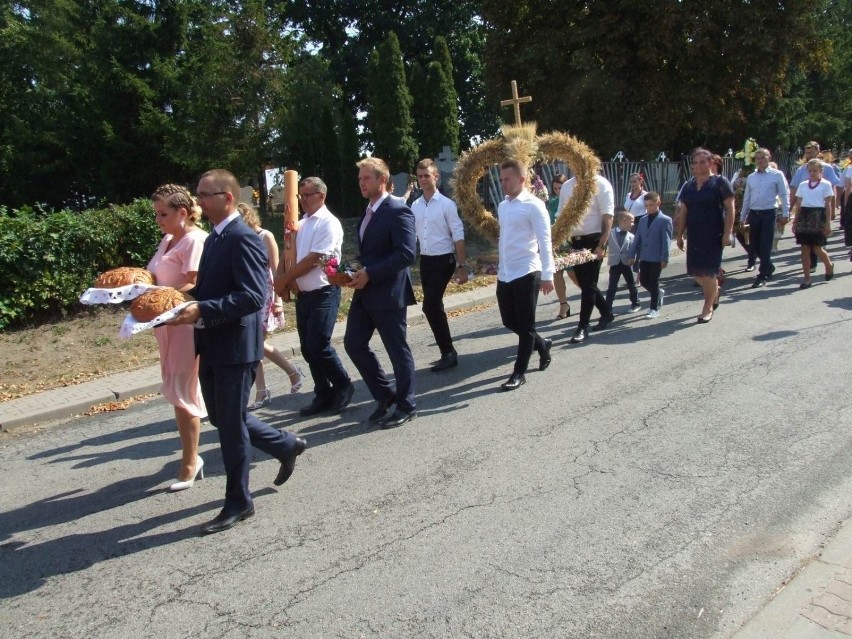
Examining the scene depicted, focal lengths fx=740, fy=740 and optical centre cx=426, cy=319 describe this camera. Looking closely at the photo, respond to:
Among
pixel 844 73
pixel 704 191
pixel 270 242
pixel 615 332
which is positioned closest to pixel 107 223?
pixel 270 242

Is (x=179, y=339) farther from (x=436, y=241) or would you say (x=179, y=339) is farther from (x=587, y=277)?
(x=587, y=277)

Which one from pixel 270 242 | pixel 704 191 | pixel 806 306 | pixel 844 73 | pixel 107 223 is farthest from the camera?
pixel 844 73

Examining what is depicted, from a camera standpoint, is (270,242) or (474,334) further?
(474,334)

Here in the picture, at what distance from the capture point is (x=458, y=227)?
22.5ft

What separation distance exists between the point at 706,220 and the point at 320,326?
4789 millimetres

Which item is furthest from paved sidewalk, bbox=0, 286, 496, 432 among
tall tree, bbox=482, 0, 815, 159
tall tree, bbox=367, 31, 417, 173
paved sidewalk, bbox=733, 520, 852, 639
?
tall tree, bbox=367, 31, 417, 173

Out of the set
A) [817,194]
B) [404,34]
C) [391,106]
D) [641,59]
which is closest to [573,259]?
[817,194]

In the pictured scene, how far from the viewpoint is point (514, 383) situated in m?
6.44

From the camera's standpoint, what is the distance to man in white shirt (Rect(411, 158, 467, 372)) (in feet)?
22.6

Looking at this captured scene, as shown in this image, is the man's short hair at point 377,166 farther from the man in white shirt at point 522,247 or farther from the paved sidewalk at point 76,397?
the paved sidewalk at point 76,397

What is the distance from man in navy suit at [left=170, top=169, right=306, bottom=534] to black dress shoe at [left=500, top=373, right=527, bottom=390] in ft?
9.19

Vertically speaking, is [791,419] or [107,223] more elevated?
[107,223]

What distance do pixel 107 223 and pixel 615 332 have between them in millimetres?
6890

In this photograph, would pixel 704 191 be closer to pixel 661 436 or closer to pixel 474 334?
pixel 474 334
